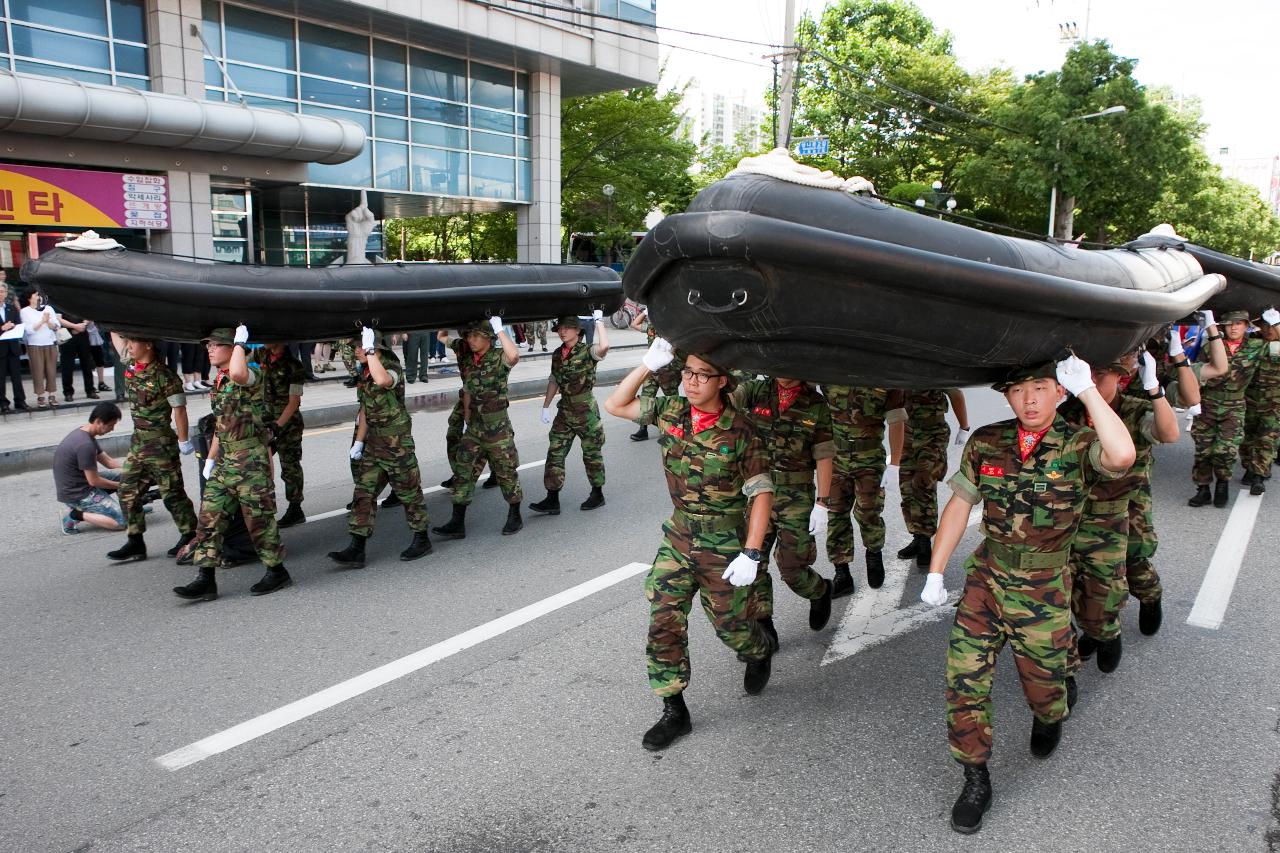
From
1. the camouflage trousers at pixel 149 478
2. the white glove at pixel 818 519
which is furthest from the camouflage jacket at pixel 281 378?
the white glove at pixel 818 519

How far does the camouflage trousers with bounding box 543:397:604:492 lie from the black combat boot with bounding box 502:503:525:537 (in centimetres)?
51

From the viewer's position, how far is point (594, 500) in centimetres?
814

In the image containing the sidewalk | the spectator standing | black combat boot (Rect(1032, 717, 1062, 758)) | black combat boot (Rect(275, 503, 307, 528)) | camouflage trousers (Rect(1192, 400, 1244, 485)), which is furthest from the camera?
the sidewalk

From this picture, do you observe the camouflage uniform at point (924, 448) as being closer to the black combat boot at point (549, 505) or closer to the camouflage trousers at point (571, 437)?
the camouflage trousers at point (571, 437)

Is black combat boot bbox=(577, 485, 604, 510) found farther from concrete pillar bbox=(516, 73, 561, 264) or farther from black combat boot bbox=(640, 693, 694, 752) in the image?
concrete pillar bbox=(516, 73, 561, 264)

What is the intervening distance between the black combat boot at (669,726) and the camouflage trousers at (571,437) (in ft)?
12.9

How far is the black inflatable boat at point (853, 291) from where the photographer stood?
319 cm

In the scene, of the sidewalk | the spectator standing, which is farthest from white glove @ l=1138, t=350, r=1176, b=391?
the sidewalk

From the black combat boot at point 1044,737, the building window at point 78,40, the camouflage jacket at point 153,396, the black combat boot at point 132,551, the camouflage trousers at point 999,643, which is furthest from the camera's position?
the building window at point 78,40

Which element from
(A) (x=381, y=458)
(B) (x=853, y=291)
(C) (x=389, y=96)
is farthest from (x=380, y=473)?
(C) (x=389, y=96)

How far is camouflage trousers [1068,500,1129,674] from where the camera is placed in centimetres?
447

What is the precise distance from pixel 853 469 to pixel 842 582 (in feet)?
2.32

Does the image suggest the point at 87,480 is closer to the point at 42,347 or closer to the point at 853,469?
the point at 853,469

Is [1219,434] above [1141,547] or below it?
above
